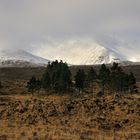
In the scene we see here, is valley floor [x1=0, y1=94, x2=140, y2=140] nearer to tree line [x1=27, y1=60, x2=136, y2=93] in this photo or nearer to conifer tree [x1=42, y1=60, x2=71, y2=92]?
conifer tree [x1=42, y1=60, x2=71, y2=92]

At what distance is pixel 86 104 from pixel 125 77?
64.4 meters

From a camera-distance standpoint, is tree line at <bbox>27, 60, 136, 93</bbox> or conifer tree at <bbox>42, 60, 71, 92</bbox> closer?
conifer tree at <bbox>42, 60, 71, 92</bbox>

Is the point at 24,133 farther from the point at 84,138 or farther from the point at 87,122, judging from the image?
the point at 87,122

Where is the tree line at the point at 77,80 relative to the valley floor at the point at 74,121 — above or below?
above

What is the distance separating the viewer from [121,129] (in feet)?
114

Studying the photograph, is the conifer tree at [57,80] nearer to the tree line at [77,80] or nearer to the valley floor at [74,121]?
the tree line at [77,80]

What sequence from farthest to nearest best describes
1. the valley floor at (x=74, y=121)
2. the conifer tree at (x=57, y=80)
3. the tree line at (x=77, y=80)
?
the tree line at (x=77, y=80), the conifer tree at (x=57, y=80), the valley floor at (x=74, y=121)

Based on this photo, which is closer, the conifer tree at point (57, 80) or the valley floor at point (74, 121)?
the valley floor at point (74, 121)

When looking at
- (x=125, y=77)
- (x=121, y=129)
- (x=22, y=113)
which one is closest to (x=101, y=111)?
(x=121, y=129)

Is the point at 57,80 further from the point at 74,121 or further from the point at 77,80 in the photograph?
the point at 74,121

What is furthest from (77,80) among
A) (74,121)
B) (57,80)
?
(74,121)

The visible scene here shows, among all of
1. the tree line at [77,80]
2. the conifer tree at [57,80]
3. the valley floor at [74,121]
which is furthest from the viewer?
the tree line at [77,80]

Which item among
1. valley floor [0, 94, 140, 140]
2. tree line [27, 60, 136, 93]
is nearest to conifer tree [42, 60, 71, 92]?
tree line [27, 60, 136, 93]

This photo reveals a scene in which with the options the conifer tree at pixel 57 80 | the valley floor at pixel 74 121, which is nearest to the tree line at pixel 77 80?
the conifer tree at pixel 57 80
